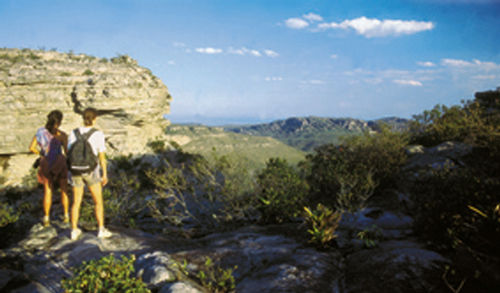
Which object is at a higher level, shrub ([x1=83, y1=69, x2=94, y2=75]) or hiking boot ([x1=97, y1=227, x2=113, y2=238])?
shrub ([x1=83, y1=69, x2=94, y2=75])

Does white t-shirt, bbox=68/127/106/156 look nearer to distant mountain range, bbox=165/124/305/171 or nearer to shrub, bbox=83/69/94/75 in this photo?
shrub, bbox=83/69/94/75

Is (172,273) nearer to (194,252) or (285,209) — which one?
(194,252)

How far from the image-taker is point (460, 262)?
130 inches

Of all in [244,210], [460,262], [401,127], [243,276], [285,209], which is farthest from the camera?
[401,127]

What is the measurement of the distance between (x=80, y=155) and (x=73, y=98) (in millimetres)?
22943

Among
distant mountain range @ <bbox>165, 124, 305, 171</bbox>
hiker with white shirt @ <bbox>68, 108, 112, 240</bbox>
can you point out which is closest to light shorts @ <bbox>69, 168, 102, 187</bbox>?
hiker with white shirt @ <bbox>68, 108, 112, 240</bbox>

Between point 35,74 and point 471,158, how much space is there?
31.4 metres

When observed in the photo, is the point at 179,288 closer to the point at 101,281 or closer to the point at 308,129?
the point at 101,281

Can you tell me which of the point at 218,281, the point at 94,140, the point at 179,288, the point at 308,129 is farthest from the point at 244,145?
the point at 308,129

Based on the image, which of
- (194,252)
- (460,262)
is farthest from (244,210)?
(460,262)

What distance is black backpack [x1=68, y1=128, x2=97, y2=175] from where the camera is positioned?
16.3ft

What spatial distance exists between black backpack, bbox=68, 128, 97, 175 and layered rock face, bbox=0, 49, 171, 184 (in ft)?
69.7

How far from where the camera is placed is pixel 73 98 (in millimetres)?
23312

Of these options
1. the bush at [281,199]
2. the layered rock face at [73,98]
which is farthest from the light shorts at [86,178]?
the layered rock face at [73,98]
